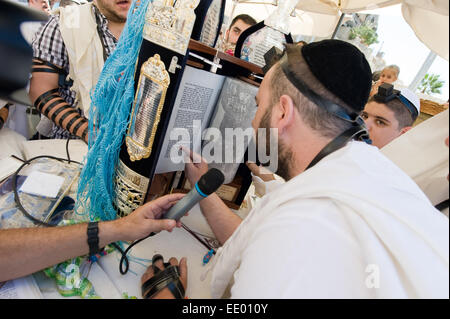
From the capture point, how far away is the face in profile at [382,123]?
1.69 m

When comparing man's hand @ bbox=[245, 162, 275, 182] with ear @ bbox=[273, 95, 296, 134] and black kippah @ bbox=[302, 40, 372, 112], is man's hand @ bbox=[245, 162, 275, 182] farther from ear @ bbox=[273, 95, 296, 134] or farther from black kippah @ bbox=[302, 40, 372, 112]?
black kippah @ bbox=[302, 40, 372, 112]

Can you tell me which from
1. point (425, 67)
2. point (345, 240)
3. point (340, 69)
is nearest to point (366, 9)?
point (340, 69)

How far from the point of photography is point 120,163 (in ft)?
2.60

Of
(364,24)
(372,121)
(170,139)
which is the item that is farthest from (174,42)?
(364,24)

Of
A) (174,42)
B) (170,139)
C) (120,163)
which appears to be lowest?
(120,163)

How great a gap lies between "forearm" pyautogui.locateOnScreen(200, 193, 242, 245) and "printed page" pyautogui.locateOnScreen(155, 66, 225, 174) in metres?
0.19

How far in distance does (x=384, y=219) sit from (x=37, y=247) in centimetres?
75

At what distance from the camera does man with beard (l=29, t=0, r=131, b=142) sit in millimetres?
1210

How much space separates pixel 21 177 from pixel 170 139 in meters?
0.51

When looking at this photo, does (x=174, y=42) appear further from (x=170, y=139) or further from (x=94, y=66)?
(x=94, y=66)

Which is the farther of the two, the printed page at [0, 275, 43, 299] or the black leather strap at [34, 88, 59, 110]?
the black leather strap at [34, 88, 59, 110]

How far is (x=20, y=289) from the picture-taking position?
54 centimetres

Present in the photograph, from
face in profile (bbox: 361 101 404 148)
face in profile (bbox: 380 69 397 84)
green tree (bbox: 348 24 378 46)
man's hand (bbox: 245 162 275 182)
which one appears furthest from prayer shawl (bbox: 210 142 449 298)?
green tree (bbox: 348 24 378 46)

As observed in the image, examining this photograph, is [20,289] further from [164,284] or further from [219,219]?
[219,219]
